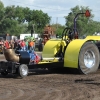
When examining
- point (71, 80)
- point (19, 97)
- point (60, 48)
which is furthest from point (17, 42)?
point (19, 97)

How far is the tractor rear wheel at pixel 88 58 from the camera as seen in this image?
39.3ft

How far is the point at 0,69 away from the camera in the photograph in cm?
1137

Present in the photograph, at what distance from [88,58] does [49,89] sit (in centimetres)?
426

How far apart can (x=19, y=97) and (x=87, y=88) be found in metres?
1.99

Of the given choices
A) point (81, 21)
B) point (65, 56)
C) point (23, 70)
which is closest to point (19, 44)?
point (65, 56)

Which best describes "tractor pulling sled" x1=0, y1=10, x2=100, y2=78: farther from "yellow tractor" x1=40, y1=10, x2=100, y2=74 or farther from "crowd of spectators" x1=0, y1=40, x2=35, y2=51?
"crowd of spectators" x1=0, y1=40, x2=35, y2=51

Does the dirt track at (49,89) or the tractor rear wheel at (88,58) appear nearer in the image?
the dirt track at (49,89)

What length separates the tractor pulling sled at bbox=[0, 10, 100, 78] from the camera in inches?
443

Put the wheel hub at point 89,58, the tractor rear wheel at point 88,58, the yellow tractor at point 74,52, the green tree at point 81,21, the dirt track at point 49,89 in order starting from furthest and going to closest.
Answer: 1. the green tree at point 81,21
2. the wheel hub at point 89,58
3. the tractor rear wheel at point 88,58
4. the yellow tractor at point 74,52
5. the dirt track at point 49,89

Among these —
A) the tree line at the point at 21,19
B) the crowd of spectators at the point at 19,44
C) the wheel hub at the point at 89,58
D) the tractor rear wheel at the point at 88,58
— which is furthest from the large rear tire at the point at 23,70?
the tree line at the point at 21,19

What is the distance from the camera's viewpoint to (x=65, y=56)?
1195cm

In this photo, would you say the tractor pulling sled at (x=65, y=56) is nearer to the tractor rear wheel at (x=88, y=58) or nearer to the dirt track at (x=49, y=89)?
the tractor rear wheel at (x=88, y=58)

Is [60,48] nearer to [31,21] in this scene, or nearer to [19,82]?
[19,82]

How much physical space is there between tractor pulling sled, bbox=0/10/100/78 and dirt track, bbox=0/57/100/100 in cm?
52
